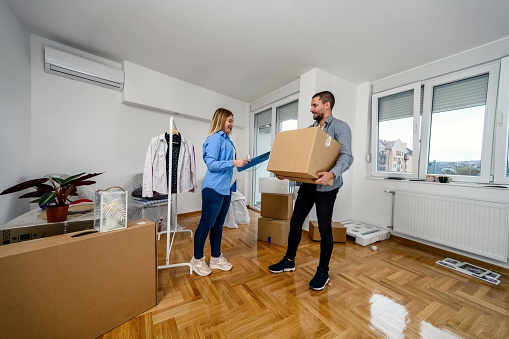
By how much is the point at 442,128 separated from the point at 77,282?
3.60 meters

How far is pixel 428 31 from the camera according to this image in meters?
1.87

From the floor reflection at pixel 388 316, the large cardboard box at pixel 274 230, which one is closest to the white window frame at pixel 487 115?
the floor reflection at pixel 388 316

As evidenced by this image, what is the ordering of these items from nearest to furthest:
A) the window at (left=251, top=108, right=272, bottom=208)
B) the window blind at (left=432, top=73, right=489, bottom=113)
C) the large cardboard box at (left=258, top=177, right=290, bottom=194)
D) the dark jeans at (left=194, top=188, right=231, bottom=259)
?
the dark jeans at (left=194, top=188, right=231, bottom=259) < the window blind at (left=432, top=73, right=489, bottom=113) < the large cardboard box at (left=258, top=177, right=290, bottom=194) < the window at (left=251, top=108, right=272, bottom=208)

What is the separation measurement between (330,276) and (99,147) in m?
3.23

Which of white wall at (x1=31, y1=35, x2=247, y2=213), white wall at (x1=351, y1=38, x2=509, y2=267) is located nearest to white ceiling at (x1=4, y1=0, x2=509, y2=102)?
white wall at (x1=351, y1=38, x2=509, y2=267)

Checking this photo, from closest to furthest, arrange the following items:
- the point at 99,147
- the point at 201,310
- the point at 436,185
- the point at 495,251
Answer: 1. the point at 201,310
2. the point at 495,251
3. the point at 436,185
4. the point at 99,147

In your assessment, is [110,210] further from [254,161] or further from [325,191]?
[325,191]

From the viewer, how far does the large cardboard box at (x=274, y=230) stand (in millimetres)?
2332

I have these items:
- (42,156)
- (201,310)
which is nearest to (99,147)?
(42,156)

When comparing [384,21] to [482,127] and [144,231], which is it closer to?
[482,127]

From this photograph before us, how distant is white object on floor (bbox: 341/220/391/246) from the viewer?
241 centimetres

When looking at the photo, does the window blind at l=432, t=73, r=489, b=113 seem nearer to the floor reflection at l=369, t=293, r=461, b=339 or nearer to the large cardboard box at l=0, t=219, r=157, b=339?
the floor reflection at l=369, t=293, r=461, b=339

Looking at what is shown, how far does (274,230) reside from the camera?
7.80 feet

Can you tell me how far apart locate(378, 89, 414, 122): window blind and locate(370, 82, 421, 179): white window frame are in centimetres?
8
